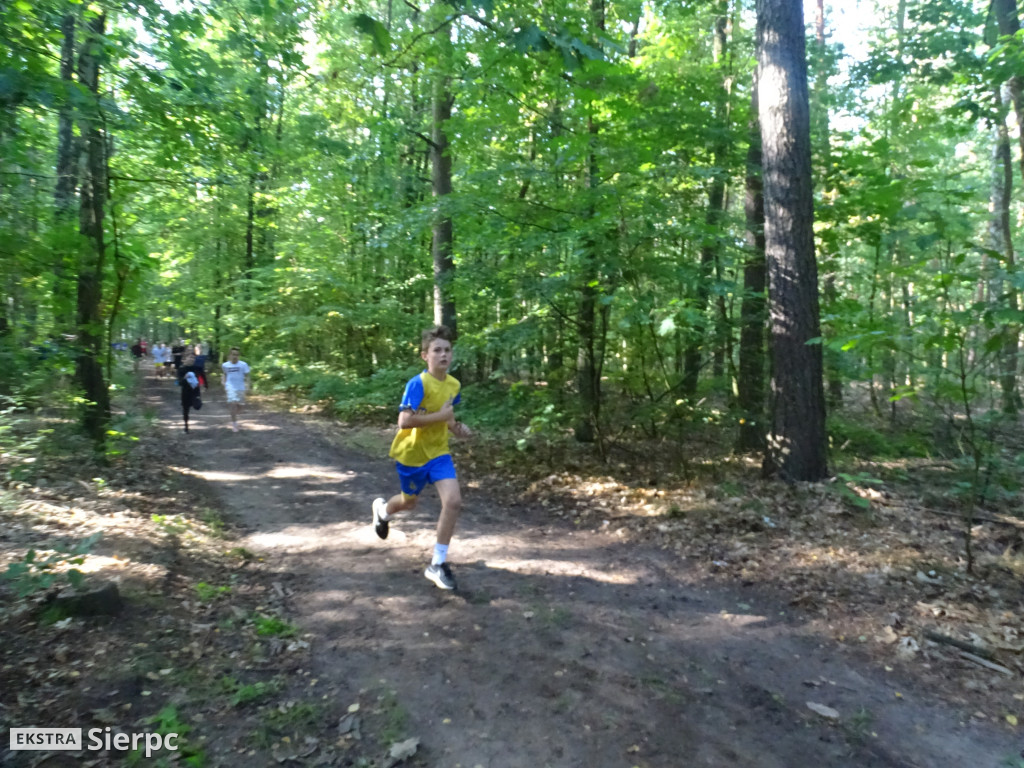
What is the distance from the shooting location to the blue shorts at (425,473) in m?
5.01

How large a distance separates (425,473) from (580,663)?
2004 millimetres

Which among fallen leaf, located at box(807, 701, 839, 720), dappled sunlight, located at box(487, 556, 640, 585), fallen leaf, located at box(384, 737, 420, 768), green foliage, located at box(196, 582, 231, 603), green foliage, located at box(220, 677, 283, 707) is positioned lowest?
fallen leaf, located at box(807, 701, 839, 720)

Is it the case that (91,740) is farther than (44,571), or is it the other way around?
(44,571)

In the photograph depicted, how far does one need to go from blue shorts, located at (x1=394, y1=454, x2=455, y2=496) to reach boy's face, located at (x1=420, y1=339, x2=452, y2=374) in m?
0.74

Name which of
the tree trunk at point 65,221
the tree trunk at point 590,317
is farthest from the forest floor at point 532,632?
the tree trunk at point 590,317

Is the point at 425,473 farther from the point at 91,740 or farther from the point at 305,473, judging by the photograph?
the point at 305,473

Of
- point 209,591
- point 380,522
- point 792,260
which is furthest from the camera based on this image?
point 792,260

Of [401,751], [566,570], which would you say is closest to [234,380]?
[566,570]

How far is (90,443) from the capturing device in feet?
26.1

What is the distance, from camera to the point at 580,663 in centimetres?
388

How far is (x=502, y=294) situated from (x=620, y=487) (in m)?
3.37

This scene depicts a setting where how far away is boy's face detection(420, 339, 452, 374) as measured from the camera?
194 inches

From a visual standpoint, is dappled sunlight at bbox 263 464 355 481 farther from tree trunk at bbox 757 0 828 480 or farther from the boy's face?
tree trunk at bbox 757 0 828 480

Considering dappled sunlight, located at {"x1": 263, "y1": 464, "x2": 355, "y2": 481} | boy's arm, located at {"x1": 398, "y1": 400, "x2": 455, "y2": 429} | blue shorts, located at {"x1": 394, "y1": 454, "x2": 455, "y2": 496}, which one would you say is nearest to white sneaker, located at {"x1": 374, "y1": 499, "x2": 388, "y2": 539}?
blue shorts, located at {"x1": 394, "y1": 454, "x2": 455, "y2": 496}
